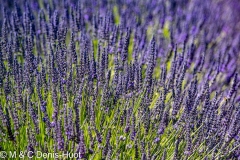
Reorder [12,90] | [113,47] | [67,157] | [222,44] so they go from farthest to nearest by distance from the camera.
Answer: [222,44] → [113,47] → [12,90] → [67,157]

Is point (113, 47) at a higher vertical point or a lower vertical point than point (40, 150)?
Answer: higher

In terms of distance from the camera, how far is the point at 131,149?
230cm

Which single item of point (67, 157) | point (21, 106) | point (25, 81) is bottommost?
point (67, 157)

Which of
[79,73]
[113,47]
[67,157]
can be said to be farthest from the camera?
[113,47]

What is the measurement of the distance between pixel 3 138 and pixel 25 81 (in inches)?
17.3

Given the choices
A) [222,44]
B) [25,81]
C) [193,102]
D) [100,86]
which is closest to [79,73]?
[100,86]

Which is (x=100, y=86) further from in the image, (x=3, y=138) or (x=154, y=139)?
(x=3, y=138)

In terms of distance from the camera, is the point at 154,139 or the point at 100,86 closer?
the point at 154,139

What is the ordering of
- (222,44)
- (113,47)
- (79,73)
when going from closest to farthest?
(79,73) < (113,47) < (222,44)

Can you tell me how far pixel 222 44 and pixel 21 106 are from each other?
2.75m

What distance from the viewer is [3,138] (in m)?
2.27

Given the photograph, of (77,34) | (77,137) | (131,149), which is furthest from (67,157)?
(77,34)

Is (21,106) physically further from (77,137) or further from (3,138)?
(77,137)

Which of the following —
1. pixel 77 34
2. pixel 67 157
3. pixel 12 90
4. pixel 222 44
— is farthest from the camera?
pixel 222 44
